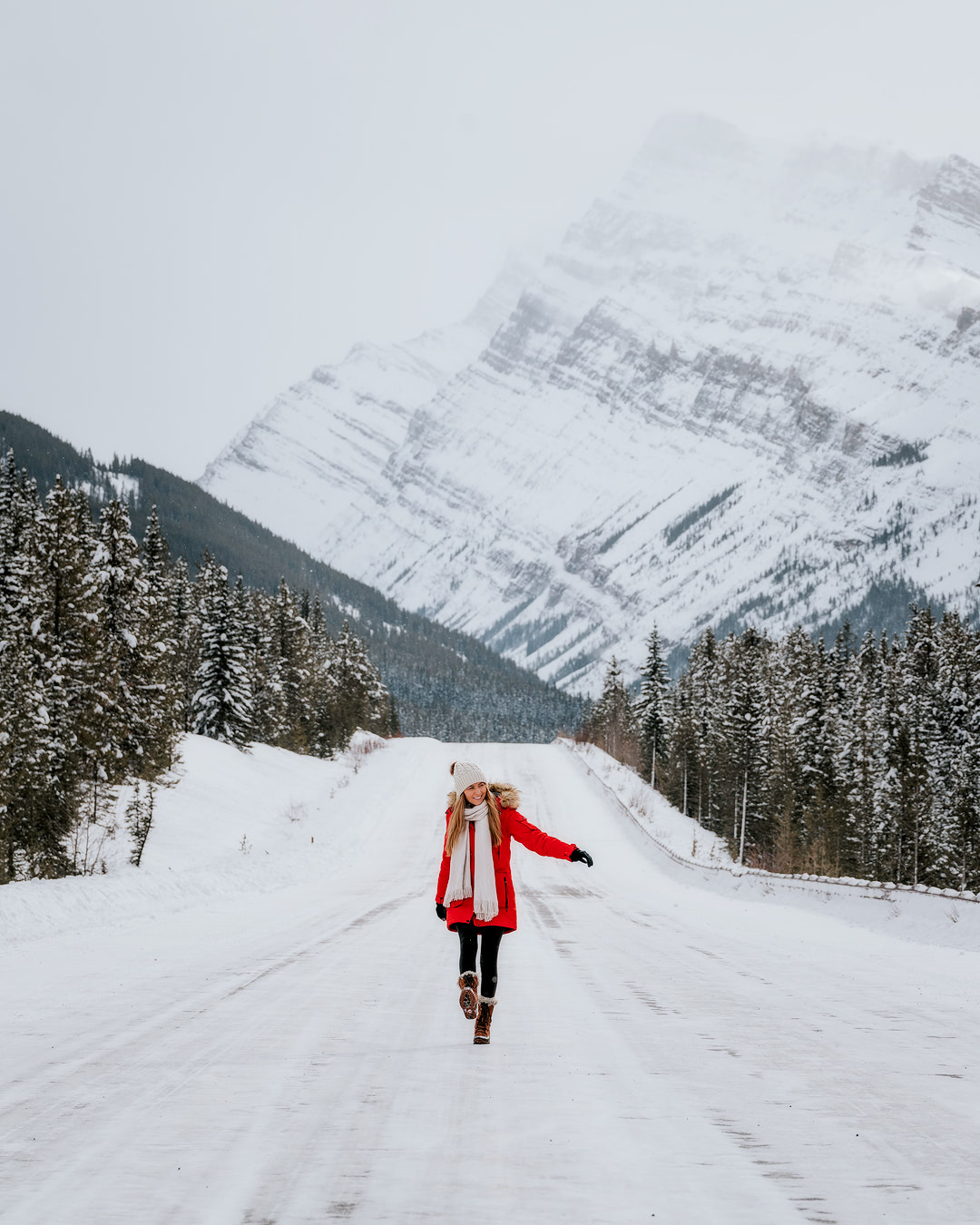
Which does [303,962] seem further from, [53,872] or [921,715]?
[921,715]

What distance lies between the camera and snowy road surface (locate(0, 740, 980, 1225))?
3.85m

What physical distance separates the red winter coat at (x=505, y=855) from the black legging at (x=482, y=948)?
0.05m

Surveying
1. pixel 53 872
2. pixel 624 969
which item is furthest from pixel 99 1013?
pixel 53 872

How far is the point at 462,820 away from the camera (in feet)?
23.8

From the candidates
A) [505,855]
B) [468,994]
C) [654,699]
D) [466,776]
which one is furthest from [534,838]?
[654,699]

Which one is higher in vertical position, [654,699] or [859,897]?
[654,699]

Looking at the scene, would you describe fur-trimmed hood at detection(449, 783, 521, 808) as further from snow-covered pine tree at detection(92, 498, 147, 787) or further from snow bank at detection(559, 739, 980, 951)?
snow-covered pine tree at detection(92, 498, 147, 787)

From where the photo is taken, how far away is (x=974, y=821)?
42.4 m

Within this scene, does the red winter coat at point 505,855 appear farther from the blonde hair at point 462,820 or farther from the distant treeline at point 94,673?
the distant treeline at point 94,673

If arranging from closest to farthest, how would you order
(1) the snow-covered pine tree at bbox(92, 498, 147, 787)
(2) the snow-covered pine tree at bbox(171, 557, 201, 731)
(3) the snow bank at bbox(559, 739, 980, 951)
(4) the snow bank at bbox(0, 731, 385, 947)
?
(4) the snow bank at bbox(0, 731, 385, 947)
(3) the snow bank at bbox(559, 739, 980, 951)
(1) the snow-covered pine tree at bbox(92, 498, 147, 787)
(2) the snow-covered pine tree at bbox(171, 557, 201, 731)

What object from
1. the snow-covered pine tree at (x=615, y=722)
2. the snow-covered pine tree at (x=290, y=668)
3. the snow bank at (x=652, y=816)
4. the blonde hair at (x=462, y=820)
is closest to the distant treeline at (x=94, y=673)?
the snow-covered pine tree at (x=290, y=668)

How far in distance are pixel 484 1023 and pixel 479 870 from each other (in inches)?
39.1

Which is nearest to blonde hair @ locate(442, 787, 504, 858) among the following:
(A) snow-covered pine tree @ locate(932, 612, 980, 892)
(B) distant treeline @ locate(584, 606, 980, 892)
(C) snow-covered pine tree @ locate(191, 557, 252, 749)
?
(B) distant treeline @ locate(584, 606, 980, 892)

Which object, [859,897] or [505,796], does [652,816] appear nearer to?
[859,897]
